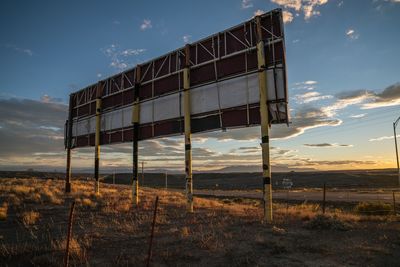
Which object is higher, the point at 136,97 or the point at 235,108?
the point at 136,97

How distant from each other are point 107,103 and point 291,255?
20578 millimetres

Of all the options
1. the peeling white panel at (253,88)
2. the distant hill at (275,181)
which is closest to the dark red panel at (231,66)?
the peeling white panel at (253,88)

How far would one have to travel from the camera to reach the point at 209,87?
60.2 feet

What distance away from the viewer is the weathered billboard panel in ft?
51.0

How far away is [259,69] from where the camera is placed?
614 inches

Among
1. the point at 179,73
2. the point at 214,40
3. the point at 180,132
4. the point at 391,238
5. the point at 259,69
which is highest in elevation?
the point at 214,40

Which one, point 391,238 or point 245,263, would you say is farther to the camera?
point 391,238

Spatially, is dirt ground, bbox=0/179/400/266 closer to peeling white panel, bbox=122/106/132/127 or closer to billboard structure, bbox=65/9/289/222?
billboard structure, bbox=65/9/289/222

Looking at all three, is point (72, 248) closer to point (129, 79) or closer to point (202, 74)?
point (202, 74)

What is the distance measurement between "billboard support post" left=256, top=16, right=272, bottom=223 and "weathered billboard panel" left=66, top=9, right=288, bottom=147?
276 mm

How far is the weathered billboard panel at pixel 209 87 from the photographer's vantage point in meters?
15.6

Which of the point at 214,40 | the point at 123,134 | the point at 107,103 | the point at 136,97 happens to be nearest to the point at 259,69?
the point at 214,40

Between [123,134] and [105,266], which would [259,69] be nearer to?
[105,266]

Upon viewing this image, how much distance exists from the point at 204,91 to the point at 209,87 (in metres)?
0.39
